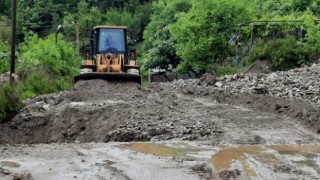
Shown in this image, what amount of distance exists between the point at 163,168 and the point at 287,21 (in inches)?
972

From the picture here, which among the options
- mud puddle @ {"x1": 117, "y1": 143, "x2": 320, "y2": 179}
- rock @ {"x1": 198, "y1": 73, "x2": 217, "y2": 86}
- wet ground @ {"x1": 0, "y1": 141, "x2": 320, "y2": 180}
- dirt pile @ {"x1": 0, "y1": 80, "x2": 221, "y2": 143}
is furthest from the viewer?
rock @ {"x1": 198, "y1": 73, "x2": 217, "y2": 86}

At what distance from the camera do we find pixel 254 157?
28.6 ft

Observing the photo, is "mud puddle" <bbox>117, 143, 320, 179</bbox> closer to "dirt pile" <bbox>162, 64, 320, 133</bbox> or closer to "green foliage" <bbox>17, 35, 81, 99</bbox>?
"dirt pile" <bbox>162, 64, 320, 133</bbox>

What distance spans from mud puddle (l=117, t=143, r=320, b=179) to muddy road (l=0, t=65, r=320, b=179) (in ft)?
0.05

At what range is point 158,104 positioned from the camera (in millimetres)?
15141

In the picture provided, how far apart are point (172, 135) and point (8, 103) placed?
209 inches

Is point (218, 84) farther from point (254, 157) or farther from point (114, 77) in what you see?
point (254, 157)

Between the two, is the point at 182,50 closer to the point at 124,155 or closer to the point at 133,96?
the point at 133,96

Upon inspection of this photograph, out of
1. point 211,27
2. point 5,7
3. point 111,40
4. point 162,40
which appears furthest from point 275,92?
point 5,7

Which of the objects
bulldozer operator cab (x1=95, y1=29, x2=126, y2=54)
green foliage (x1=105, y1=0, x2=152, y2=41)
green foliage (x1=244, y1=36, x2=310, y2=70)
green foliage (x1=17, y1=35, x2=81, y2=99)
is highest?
green foliage (x1=105, y1=0, x2=152, y2=41)

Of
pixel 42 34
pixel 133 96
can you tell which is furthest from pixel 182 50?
pixel 42 34

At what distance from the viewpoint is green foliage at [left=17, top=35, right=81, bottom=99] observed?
28.8 meters

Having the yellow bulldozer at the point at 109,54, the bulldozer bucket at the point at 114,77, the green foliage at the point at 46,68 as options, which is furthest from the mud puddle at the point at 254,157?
the green foliage at the point at 46,68

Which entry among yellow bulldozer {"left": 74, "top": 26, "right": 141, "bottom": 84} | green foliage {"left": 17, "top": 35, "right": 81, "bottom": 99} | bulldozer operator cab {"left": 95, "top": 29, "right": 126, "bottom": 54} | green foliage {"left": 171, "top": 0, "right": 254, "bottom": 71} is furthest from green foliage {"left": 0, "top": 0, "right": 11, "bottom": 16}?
bulldozer operator cab {"left": 95, "top": 29, "right": 126, "bottom": 54}
